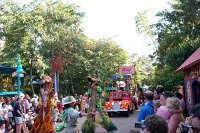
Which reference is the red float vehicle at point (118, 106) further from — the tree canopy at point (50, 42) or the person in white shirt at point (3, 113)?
the tree canopy at point (50, 42)

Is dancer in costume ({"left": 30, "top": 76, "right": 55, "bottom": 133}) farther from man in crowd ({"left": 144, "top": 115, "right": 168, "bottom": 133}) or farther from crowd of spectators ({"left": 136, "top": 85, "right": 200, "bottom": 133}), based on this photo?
man in crowd ({"left": 144, "top": 115, "right": 168, "bottom": 133})

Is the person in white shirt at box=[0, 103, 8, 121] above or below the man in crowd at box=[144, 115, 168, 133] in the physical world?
below

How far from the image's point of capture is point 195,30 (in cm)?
2400

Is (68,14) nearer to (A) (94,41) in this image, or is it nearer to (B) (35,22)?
(B) (35,22)

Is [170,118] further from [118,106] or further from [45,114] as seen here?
[118,106]

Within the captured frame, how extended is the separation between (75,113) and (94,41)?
35.4 m

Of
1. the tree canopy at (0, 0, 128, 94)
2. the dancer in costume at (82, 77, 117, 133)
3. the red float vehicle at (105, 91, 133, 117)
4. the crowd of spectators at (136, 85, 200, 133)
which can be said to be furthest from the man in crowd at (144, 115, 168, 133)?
the tree canopy at (0, 0, 128, 94)

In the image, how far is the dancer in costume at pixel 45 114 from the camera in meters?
10.2

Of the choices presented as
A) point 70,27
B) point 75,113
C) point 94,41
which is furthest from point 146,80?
point 75,113

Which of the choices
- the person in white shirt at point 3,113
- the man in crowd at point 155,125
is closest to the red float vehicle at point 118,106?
the person in white shirt at point 3,113

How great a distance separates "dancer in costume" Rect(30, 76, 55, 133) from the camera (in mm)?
10227

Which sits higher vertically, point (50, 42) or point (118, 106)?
point (50, 42)

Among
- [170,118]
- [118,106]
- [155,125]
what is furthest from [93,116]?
[155,125]

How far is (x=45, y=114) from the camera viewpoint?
1044 cm
